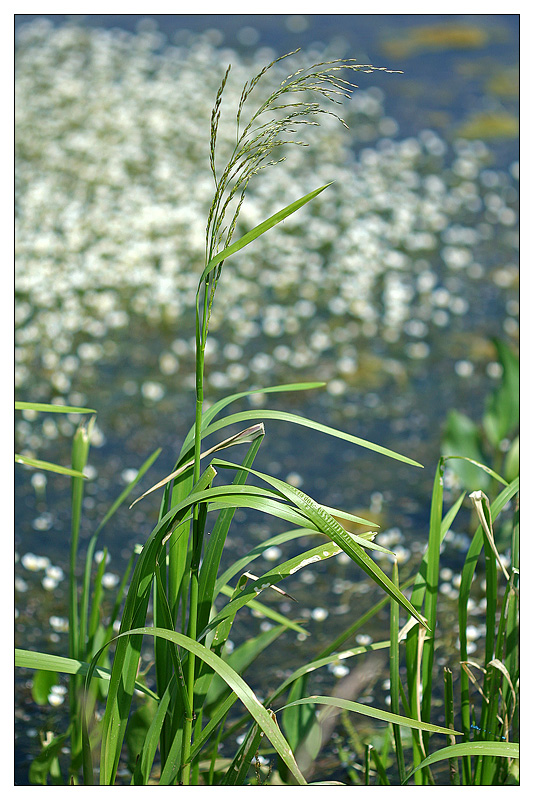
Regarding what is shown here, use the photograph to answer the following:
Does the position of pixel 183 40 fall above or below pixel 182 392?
above

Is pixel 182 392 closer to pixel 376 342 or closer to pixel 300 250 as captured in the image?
pixel 376 342

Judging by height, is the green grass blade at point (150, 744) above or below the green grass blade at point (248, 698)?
below

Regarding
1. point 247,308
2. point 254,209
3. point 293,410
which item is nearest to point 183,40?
point 254,209

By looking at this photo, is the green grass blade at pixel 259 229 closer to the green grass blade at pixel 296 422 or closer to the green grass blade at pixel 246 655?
the green grass blade at pixel 296 422

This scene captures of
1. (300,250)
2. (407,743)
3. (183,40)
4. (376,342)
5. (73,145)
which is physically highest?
(183,40)

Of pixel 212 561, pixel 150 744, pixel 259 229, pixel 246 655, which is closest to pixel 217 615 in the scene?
pixel 212 561

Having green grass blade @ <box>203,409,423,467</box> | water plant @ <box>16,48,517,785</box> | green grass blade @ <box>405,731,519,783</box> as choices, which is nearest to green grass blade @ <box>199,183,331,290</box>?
water plant @ <box>16,48,517,785</box>

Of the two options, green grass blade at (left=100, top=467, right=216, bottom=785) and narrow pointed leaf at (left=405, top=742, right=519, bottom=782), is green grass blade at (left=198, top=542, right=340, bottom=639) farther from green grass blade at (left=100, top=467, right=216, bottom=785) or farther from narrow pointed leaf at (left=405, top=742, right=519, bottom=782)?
narrow pointed leaf at (left=405, top=742, right=519, bottom=782)

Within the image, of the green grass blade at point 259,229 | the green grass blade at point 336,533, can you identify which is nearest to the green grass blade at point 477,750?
the green grass blade at point 336,533

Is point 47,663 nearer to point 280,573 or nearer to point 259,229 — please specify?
point 280,573

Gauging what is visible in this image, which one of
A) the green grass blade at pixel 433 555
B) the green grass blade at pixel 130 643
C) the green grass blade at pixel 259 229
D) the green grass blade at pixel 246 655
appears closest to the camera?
the green grass blade at pixel 259 229

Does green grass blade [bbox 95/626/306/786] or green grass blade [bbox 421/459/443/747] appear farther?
green grass blade [bbox 421/459/443/747]
